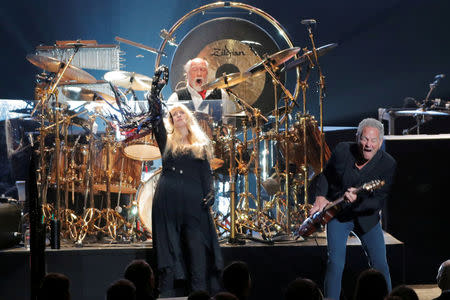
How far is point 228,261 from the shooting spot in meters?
7.59

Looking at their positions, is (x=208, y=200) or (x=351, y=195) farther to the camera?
(x=208, y=200)

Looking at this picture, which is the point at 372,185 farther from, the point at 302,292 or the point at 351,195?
the point at 302,292

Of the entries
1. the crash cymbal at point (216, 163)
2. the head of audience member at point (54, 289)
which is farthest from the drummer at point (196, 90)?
the head of audience member at point (54, 289)

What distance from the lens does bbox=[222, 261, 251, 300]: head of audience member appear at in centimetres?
466

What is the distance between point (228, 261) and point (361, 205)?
208cm

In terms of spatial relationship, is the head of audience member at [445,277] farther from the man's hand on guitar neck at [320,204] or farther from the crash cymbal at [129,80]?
the crash cymbal at [129,80]

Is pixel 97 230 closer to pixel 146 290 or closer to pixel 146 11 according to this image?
pixel 146 290

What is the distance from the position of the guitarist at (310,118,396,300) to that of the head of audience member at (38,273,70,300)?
286 centimetres

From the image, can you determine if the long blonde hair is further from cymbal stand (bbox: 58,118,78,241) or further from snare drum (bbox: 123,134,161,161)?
cymbal stand (bbox: 58,118,78,241)

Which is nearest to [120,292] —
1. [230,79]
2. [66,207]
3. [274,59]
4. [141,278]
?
[141,278]

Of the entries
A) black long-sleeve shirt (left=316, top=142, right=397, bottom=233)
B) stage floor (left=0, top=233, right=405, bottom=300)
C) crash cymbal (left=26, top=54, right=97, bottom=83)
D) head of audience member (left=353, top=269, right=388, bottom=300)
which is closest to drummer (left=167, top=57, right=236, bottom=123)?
crash cymbal (left=26, top=54, right=97, bottom=83)

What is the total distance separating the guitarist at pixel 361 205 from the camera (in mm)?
6163

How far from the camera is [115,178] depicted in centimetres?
858

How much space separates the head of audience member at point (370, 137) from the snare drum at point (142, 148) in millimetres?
3075
